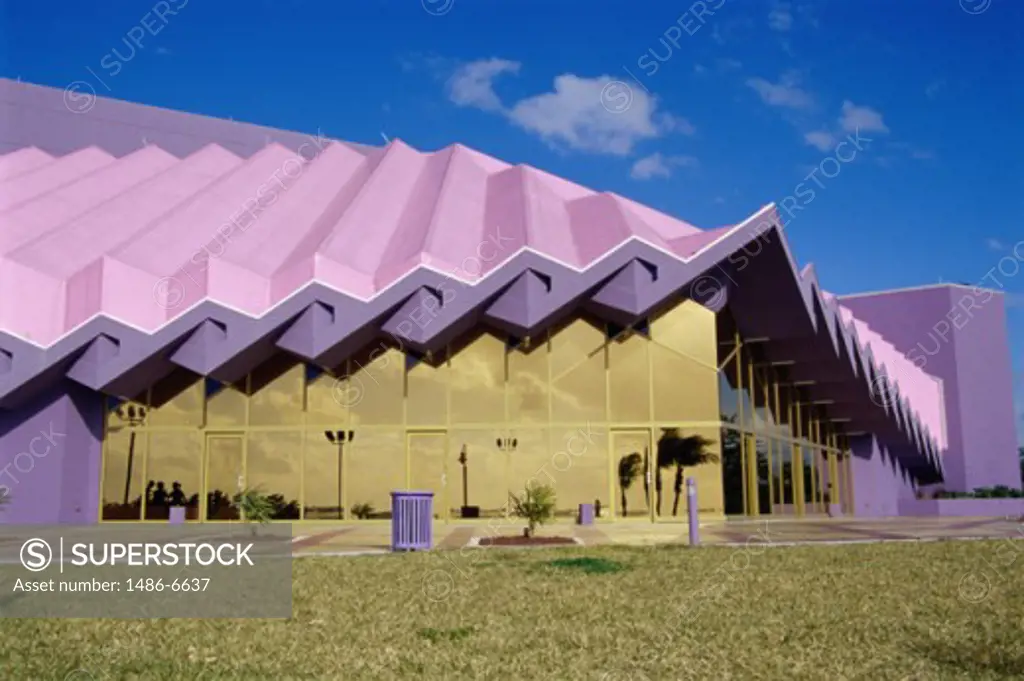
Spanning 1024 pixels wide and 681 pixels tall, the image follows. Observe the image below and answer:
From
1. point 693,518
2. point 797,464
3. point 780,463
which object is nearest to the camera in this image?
point 693,518

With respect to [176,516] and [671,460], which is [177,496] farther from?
[671,460]

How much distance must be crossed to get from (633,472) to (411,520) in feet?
32.7

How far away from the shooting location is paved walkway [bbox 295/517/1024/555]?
55.7 feet

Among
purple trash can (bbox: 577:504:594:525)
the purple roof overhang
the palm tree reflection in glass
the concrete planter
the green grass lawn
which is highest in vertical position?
the purple roof overhang

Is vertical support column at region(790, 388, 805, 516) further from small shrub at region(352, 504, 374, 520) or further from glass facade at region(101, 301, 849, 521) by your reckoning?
small shrub at region(352, 504, 374, 520)

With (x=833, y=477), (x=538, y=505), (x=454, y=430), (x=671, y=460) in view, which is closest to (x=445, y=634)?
(x=538, y=505)

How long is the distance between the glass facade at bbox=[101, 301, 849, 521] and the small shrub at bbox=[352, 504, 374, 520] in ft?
0.43

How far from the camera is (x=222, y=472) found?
25031mm

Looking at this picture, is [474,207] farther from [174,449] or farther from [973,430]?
[973,430]

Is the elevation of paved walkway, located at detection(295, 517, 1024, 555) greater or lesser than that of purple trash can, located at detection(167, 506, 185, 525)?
lesser

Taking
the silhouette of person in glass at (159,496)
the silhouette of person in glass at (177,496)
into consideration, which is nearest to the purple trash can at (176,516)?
the silhouette of person in glass at (177,496)

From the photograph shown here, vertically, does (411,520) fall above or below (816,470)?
below

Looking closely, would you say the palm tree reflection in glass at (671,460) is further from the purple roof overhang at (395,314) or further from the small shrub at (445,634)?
the small shrub at (445,634)

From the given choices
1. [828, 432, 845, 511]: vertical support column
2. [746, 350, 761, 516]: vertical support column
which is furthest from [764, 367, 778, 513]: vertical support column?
[828, 432, 845, 511]: vertical support column
